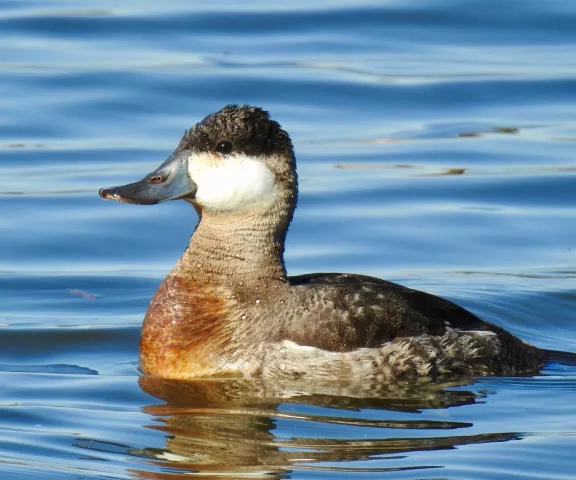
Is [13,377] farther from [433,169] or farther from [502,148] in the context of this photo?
[502,148]

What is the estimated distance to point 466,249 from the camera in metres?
11.3

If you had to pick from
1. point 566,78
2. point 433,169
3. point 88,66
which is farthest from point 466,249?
point 88,66

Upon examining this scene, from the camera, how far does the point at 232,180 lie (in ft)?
26.1

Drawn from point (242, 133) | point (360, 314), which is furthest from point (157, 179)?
point (360, 314)

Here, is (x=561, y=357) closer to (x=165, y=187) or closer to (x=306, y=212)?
(x=165, y=187)

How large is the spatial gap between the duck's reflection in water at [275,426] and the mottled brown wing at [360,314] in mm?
273

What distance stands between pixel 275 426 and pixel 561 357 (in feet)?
7.73

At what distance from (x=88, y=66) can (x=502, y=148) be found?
205 inches

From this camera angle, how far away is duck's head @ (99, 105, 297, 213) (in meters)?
7.97

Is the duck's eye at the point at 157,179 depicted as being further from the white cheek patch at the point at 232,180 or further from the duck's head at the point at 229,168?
the white cheek patch at the point at 232,180

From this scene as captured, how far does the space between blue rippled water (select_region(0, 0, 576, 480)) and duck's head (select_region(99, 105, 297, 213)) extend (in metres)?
1.04

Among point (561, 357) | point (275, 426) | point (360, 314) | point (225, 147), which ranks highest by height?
point (225, 147)

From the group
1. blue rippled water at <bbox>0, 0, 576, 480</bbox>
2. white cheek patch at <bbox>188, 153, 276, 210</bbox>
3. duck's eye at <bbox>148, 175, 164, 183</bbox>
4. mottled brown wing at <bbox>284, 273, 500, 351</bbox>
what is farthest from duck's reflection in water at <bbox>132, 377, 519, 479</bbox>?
duck's eye at <bbox>148, 175, 164, 183</bbox>

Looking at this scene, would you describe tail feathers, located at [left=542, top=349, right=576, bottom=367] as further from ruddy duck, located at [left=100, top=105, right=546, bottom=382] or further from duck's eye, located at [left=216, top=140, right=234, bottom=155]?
duck's eye, located at [left=216, top=140, right=234, bottom=155]
